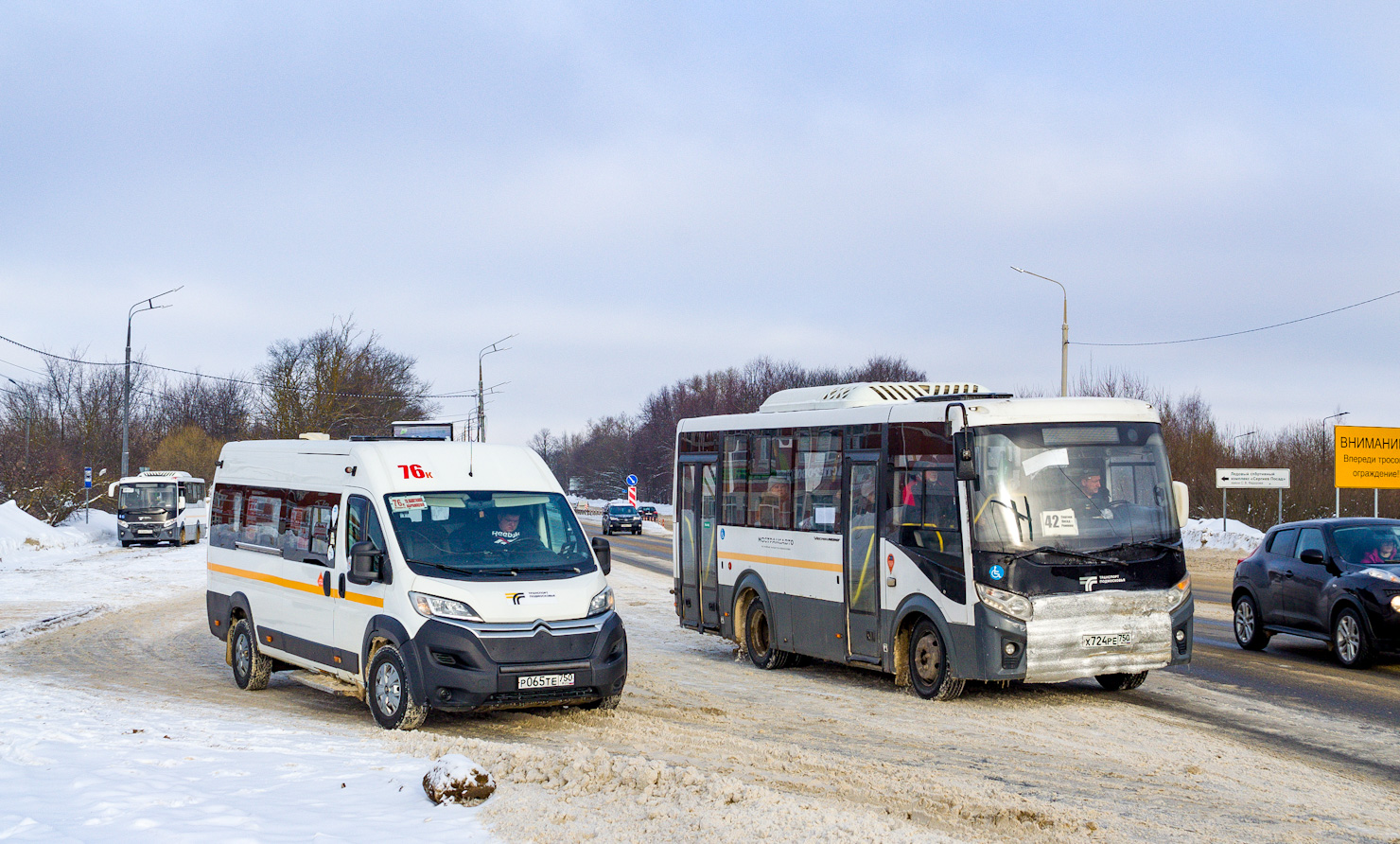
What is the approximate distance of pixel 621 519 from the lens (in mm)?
56625

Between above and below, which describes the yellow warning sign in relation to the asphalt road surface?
above

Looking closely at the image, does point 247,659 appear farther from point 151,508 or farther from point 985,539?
point 151,508

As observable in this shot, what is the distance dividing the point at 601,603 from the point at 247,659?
4.57 m

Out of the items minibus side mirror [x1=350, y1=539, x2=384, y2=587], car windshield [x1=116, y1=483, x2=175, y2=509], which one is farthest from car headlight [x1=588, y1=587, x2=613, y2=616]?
car windshield [x1=116, y1=483, x2=175, y2=509]

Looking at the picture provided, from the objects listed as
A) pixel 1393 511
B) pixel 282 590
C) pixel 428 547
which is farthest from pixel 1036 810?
pixel 1393 511

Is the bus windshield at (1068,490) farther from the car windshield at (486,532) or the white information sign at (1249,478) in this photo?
the white information sign at (1249,478)

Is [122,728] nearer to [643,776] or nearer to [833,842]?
[643,776]

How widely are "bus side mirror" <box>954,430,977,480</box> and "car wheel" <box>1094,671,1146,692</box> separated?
9.38 ft

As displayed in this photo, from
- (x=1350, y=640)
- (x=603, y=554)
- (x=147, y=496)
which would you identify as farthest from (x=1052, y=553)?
(x=147, y=496)

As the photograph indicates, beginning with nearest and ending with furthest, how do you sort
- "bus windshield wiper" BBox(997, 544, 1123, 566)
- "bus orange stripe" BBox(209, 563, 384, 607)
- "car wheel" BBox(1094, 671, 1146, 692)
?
1. "bus orange stripe" BBox(209, 563, 384, 607)
2. "bus windshield wiper" BBox(997, 544, 1123, 566)
3. "car wheel" BBox(1094, 671, 1146, 692)

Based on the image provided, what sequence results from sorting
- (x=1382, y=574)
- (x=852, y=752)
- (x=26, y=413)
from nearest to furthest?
(x=852, y=752), (x=1382, y=574), (x=26, y=413)

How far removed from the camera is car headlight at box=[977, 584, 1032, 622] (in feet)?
34.6

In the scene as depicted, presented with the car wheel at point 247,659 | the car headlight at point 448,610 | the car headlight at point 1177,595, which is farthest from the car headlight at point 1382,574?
the car wheel at point 247,659

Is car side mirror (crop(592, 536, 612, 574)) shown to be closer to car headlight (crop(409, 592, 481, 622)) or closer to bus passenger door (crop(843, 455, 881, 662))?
car headlight (crop(409, 592, 481, 622))
